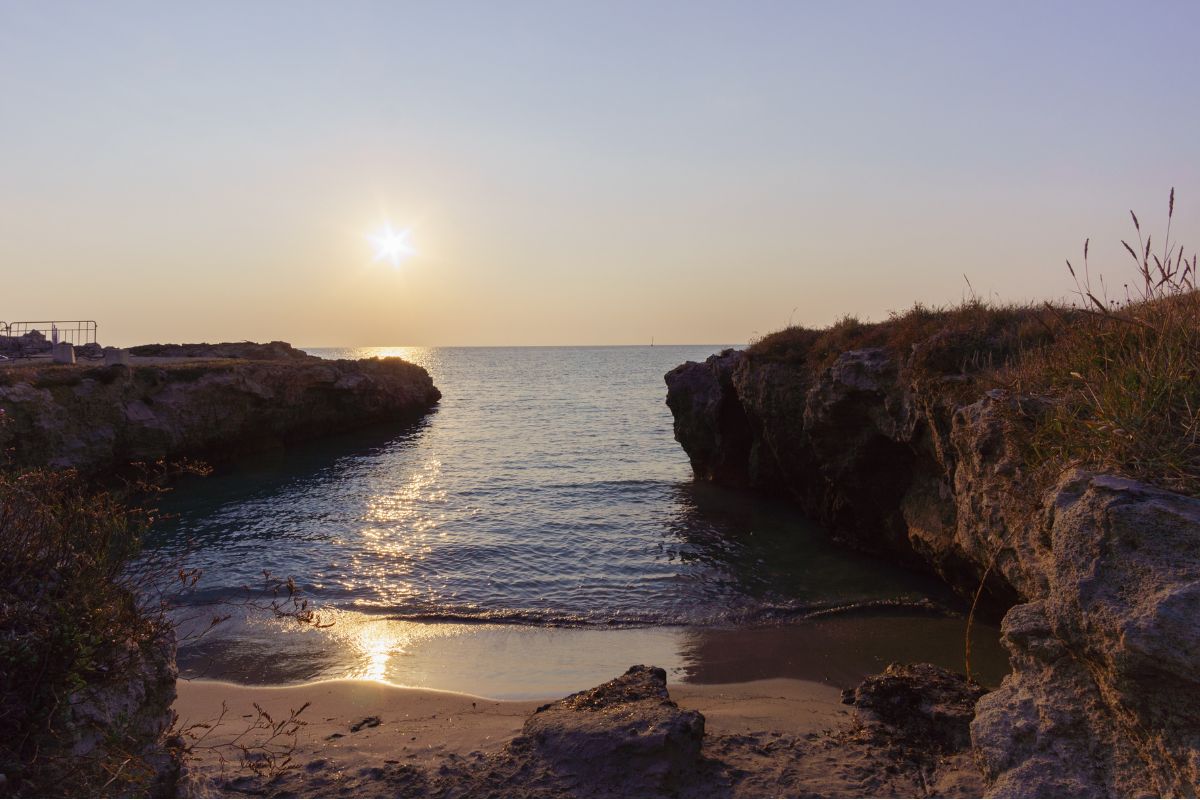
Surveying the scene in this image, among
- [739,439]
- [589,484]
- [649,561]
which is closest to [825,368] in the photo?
[649,561]

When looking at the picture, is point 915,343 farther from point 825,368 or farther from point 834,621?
point 834,621

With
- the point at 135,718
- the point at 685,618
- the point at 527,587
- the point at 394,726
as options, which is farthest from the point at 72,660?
the point at 527,587

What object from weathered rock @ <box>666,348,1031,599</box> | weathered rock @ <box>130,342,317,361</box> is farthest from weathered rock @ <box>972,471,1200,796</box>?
weathered rock @ <box>130,342,317,361</box>

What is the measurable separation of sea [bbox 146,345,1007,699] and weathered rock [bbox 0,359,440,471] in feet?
10.3

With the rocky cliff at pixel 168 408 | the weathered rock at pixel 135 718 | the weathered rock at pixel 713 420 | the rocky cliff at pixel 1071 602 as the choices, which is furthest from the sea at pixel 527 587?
the rocky cliff at pixel 168 408

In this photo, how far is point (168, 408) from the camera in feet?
91.7

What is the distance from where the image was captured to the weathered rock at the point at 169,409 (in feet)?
73.7

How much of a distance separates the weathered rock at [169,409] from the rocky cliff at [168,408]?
0.13 ft

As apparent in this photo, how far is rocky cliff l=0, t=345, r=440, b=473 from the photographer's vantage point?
22.5m

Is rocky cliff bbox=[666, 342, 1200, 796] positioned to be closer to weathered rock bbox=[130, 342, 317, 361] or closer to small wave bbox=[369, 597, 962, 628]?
small wave bbox=[369, 597, 962, 628]

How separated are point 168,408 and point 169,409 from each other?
0.18 ft

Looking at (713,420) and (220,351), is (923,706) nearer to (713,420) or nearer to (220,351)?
(713,420)

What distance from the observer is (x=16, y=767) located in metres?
3.42

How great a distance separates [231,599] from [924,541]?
1302 cm
